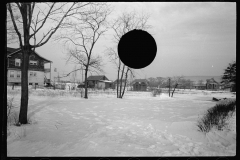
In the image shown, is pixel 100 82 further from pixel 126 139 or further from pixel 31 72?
pixel 126 139

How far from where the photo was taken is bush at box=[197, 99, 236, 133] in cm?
158

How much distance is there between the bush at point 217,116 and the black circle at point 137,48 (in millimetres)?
1414

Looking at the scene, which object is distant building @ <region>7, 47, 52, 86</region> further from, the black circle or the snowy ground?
the black circle

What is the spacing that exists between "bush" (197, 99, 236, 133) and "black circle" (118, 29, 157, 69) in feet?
4.64

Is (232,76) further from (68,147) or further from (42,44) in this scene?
(42,44)

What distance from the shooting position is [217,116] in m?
1.85

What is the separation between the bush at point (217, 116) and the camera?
158cm

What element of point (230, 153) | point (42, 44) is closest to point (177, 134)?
point (230, 153)

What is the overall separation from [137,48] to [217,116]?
195 cm

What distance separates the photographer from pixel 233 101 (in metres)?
1.47

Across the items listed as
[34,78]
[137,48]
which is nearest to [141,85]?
[34,78]

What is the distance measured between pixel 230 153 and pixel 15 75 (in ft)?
13.3

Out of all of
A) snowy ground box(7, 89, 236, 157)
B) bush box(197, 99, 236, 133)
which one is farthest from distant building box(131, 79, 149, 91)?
bush box(197, 99, 236, 133)

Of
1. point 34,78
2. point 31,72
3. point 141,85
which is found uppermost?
point 31,72
